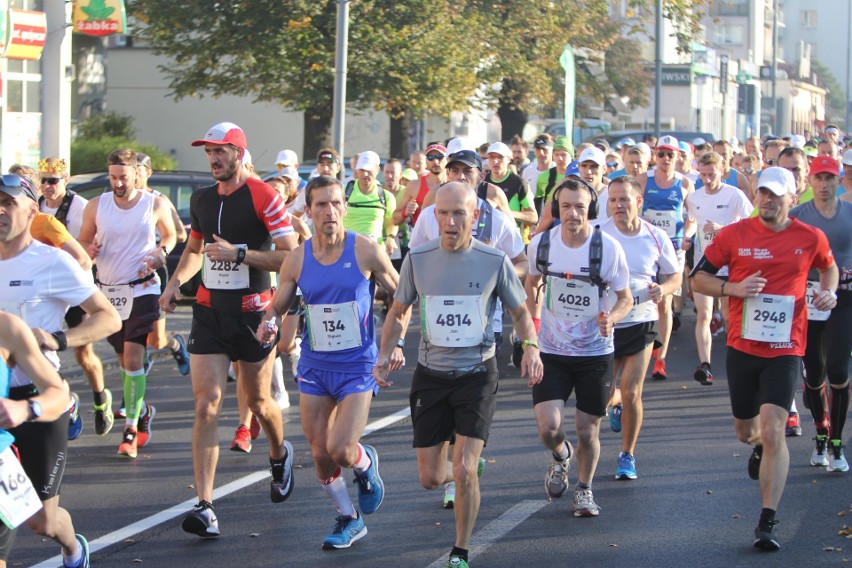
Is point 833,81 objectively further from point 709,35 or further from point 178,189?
point 178,189

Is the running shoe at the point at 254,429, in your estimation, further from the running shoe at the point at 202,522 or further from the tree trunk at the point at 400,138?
the tree trunk at the point at 400,138

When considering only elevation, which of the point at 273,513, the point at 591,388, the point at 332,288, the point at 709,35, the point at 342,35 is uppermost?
the point at 709,35

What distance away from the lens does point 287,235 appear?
7648 mm

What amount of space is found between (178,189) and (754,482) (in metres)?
10.7

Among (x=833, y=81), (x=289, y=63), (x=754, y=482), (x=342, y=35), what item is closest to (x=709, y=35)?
(x=833, y=81)

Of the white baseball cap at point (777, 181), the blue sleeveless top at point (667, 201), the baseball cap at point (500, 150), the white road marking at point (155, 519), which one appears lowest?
the white road marking at point (155, 519)

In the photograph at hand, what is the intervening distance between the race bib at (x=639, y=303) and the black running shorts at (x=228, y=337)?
2.22 m

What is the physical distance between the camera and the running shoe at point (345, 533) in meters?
6.78

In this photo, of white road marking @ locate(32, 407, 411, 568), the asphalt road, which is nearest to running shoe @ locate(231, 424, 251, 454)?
the asphalt road

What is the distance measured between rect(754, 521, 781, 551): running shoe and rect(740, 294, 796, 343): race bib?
3.13ft

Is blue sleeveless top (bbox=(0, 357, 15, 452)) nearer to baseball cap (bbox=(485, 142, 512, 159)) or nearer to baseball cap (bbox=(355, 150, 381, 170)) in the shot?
baseball cap (bbox=(485, 142, 512, 159))

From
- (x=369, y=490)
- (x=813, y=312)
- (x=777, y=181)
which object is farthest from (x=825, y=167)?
(x=369, y=490)

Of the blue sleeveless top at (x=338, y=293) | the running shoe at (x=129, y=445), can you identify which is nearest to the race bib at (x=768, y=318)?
the blue sleeveless top at (x=338, y=293)

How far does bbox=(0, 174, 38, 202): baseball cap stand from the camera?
5.49 metres
